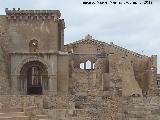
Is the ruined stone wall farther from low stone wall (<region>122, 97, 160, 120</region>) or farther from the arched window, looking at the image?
low stone wall (<region>122, 97, 160, 120</region>)

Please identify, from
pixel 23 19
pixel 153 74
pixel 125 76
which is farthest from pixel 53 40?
pixel 153 74

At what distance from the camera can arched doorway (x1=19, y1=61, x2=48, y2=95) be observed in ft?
147

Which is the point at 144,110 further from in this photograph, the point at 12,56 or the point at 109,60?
the point at 12,56

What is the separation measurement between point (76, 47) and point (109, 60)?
277 inches

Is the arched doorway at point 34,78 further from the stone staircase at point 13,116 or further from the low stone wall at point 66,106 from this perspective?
the stone staircase at point 13,116

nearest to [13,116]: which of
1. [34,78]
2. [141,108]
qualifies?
[141,108]

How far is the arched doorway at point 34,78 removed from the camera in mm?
44750

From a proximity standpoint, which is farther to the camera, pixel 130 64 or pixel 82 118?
pixel 130 64

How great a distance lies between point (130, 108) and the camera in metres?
→ 40.6

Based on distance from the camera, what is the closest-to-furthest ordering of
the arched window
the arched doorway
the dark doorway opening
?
the arched doorway < the arched window < the dark doorway opening

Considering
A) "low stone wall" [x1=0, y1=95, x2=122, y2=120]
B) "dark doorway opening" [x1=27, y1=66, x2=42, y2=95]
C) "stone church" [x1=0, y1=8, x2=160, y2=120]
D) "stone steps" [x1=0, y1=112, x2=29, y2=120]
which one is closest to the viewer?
"stone steps" [x1=0, y1=112, x2=29, y2=120]

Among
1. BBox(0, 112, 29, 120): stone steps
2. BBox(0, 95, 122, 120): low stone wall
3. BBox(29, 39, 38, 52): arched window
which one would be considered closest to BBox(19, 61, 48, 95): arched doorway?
BBox(29, 39, 38, 52): arched window

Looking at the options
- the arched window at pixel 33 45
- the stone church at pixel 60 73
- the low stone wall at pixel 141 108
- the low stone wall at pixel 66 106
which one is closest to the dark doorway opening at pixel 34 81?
the stone church at pixel 60 73

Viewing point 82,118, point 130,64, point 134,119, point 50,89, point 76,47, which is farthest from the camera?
point 76,47
